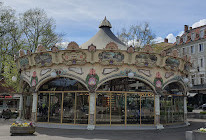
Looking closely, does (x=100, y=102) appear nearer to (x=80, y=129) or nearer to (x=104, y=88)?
(x=104, y=88)

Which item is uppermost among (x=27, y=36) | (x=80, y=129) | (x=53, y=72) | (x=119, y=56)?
(x=27, y=36)

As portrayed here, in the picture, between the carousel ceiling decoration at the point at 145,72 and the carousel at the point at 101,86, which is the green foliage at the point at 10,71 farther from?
the carousel ceiling decoration at the point at 145,72

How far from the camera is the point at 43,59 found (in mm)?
14258

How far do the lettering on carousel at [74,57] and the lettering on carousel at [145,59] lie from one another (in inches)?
137

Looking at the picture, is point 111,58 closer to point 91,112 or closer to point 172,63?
point 91,112

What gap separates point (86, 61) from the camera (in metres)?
13.4

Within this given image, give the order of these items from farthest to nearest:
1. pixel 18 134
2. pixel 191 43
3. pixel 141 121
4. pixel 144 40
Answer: pixel 191 43, pixel 144 40, pixel 141 121, pixel 18 134

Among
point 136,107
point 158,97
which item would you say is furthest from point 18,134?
point 158,97

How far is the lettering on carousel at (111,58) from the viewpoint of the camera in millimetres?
13375

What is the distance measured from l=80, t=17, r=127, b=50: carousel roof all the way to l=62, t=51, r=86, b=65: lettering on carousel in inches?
80.1

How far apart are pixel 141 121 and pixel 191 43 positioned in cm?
Result: 3116

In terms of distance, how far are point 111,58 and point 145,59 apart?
88.6 inches

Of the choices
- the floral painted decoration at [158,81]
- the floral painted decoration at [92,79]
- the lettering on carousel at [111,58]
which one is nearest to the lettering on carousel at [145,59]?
the floral painted decoration at [158,81]

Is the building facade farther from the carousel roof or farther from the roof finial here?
the carousel roof
